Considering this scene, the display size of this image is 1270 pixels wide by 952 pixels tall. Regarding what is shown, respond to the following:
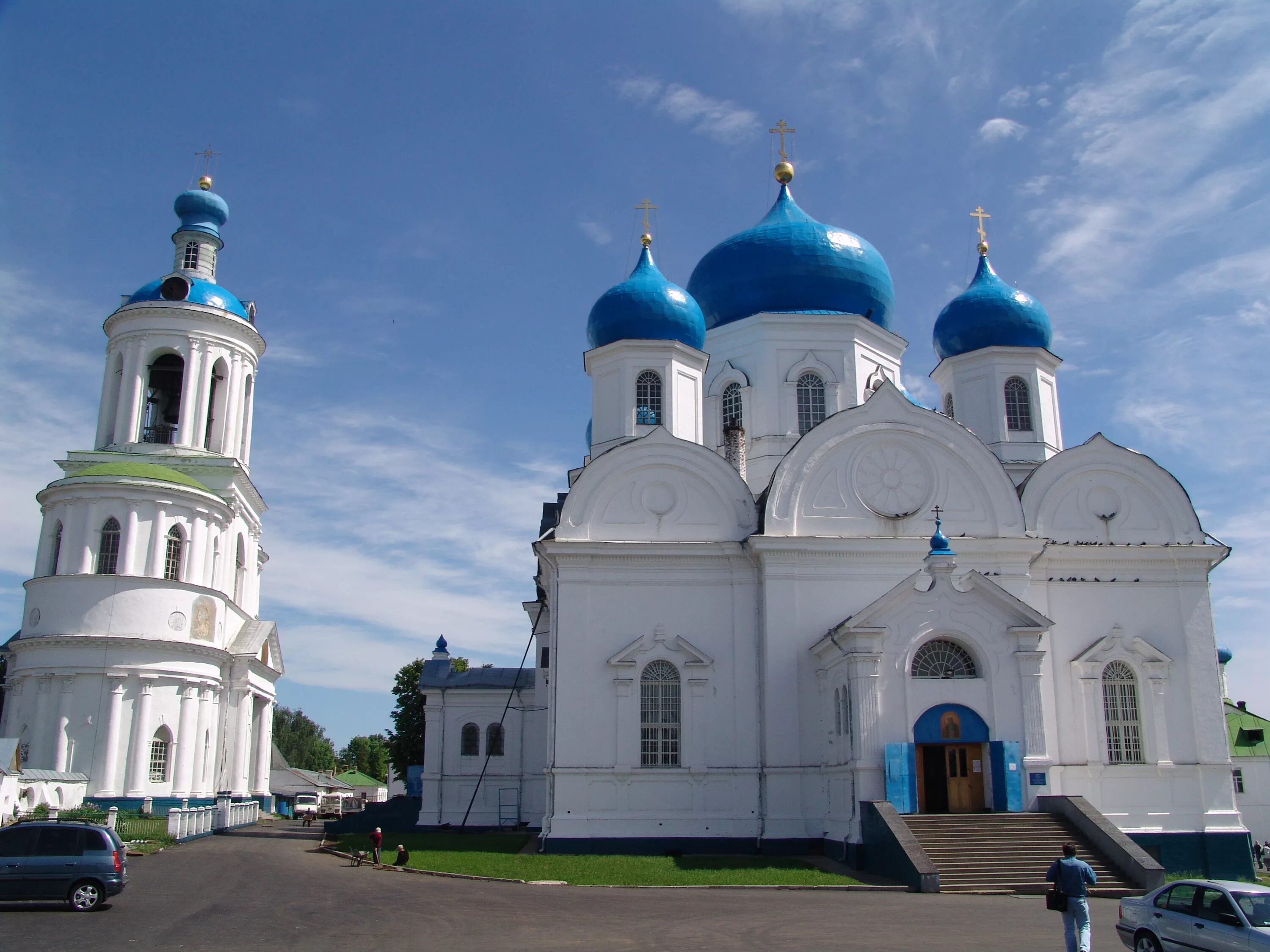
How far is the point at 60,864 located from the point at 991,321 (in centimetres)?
2232

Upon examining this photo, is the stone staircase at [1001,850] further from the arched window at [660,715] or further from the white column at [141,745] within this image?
A: the white column at [141,745]

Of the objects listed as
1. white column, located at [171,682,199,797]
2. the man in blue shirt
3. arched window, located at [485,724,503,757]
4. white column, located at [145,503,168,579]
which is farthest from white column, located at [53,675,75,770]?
the man in blue shirt

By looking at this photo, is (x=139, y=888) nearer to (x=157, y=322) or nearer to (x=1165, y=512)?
(x=1165, y=512)

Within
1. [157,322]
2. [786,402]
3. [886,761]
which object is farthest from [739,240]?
[157,322]

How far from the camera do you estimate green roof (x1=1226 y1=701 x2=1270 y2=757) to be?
41156 mm

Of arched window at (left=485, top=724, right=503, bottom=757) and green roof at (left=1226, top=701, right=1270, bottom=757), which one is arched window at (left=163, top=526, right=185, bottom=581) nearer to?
arched window at (left=485, top=724, right=503, bottom=757)

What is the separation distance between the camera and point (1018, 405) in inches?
1051

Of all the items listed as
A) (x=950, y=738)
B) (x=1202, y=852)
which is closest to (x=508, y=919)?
(x=950, y=738)

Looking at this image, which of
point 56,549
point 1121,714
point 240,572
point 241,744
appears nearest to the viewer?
point 1121,714

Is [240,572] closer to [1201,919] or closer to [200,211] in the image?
[200,211]

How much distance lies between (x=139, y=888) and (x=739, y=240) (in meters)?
19.2

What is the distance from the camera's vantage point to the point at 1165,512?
75.6 feet

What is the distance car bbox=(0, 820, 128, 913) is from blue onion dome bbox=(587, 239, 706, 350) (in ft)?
50.1

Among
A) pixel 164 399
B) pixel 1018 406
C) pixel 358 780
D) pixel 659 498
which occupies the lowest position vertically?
pixel 358 780
